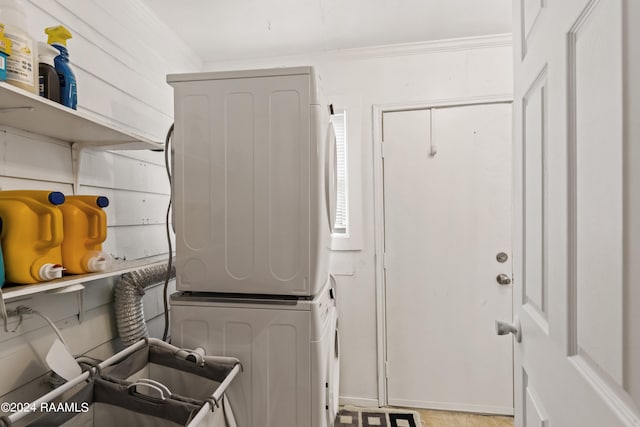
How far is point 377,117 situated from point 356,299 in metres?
1.26

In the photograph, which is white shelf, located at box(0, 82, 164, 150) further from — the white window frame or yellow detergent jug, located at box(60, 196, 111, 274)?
the white window frame

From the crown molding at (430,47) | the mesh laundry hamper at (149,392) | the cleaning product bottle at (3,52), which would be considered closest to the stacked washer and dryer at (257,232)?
the mesh laundry hamper at (149,392)

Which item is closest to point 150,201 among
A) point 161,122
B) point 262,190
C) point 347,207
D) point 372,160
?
point 161,122

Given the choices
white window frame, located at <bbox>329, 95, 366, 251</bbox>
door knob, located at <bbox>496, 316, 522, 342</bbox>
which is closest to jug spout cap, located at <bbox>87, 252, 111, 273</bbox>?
door knob, located at <bbox>496, 316, 522, 342</bbox>

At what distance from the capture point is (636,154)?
42cm

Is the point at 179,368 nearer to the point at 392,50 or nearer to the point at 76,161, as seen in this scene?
the point at 76,161

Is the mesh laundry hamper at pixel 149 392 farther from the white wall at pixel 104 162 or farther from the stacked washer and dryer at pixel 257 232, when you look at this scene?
the white wall at pixel 104 162

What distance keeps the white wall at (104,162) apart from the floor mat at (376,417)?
4.19 feet

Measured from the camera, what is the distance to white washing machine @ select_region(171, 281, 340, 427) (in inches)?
50.3

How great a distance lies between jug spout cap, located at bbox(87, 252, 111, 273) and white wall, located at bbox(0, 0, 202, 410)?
0.26m

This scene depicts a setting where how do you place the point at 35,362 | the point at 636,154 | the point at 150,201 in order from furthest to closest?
the point at 150,201 → the point at 35,362 → the point at 636,154

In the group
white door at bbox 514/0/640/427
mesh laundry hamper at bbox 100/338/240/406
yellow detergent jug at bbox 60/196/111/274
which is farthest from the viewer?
mesh laundry hamper at bbox 100/338/240/406

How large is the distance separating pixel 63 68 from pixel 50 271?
656mm

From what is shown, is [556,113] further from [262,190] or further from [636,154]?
[262,190]
